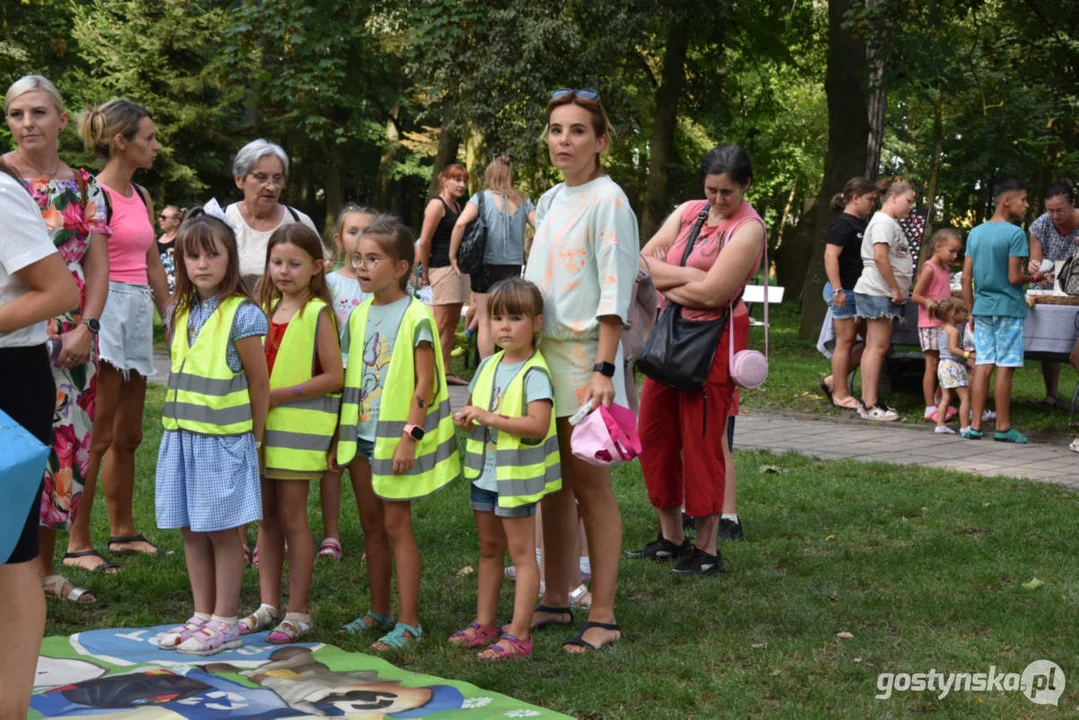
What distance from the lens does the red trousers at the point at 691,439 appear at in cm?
621

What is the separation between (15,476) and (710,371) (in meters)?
3.68

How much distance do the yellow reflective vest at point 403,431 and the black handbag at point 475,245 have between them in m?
6.55

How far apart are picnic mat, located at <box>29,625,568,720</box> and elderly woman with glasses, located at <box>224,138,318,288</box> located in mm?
1848

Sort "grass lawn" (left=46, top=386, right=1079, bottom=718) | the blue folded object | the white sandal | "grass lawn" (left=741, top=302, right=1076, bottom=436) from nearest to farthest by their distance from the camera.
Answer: the blue folded object → "grass lawn" (left=46, top=386, right=1079, bottom=718) → the white sandal → "grass lawn" (left=741, top=302, right=1076, bottom=436)

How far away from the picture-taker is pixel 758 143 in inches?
1534

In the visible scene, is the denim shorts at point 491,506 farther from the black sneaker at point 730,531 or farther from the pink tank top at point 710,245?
the black sneaker at point 730,531

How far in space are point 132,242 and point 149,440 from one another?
436 cm

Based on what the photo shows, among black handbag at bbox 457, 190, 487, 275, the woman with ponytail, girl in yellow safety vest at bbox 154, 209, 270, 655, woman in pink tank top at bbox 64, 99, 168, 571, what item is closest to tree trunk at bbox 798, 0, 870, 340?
the woman with ponytail

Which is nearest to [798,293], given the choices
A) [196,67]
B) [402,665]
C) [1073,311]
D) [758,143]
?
[758,143]

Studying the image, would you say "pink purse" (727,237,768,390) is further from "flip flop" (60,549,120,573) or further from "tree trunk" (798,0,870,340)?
"tree trunk" (798,0,870,340)

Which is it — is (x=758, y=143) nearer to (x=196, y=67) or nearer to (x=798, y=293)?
(x=798, y=293)

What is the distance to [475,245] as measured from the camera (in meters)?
11.6

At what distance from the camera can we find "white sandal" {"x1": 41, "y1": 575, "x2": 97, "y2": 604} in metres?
5.70

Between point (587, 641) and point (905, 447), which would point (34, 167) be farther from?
point (905, 447)
